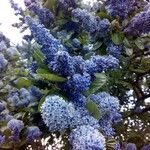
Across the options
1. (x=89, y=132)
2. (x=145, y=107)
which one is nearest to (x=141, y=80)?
(x=145, y=107)

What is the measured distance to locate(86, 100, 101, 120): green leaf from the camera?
1.75 m

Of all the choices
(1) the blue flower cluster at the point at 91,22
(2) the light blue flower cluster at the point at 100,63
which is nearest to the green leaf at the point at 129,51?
(1) the blue flower cluster at the point at 91,22

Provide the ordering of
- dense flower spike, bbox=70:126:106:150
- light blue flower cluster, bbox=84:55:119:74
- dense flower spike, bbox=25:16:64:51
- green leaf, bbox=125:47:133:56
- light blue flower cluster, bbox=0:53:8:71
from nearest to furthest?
dense flower spike, bbox=70:126:106:150 < dense flower spike, bbox=25:16:64:51 < light blue flower cluster, bbox=84:55:119:74 < green leaf, bbox=125:47:133:56 < light blue flower cluster, bbox=0:53:8:71

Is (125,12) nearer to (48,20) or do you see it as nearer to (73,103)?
(48,20)

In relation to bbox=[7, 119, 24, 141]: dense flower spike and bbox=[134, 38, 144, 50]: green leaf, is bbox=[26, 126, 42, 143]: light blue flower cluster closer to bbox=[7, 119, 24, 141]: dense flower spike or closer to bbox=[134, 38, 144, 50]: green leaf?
bbox=[7, 119, 24, 141]: dense flower spike

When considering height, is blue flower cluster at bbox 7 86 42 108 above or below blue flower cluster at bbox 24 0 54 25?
below

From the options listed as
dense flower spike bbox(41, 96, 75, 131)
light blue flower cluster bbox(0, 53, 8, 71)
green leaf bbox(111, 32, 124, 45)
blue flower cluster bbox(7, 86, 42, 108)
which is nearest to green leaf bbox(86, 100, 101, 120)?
dense flower spike bbox(41, 96, 75, 131)

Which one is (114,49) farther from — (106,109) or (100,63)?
(106,109)

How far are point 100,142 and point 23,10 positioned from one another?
41.5 inches

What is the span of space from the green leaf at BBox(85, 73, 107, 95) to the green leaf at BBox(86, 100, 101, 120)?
0.06 metres

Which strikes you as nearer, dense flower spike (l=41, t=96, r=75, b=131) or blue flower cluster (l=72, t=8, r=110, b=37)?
dense flower spike (l=41, t=96, r=75, b=131)

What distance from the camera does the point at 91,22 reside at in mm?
2109

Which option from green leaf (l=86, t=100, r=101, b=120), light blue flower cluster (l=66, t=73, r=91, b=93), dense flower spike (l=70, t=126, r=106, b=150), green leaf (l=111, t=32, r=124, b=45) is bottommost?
dense flower spike (l=70, t=126, r=106, b=150)

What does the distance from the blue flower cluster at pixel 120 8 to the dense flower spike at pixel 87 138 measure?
73 cm
